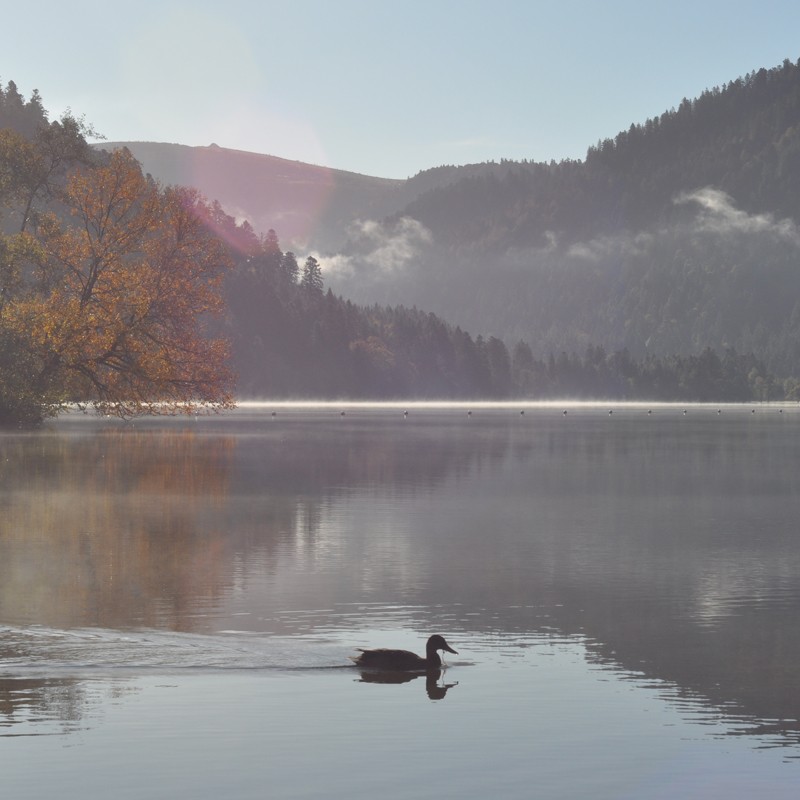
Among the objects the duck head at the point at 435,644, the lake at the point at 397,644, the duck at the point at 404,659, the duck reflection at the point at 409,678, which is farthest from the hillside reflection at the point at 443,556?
the duck reflection at the point at 409,678

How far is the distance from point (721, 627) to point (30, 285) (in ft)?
269

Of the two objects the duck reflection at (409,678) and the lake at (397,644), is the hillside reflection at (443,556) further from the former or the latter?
the duck reflection at (409,678)

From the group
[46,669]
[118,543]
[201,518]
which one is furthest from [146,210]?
[46,669]

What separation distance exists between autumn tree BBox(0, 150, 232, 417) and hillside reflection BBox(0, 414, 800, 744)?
22.7m

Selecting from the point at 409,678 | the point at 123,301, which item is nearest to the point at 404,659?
the point at 409,678

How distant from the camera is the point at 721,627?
23016 mm

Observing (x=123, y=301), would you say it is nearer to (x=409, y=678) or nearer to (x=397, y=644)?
(x=397, y=644)

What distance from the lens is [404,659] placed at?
19188mm

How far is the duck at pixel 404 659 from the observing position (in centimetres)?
1909

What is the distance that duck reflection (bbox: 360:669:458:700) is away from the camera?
18.3m

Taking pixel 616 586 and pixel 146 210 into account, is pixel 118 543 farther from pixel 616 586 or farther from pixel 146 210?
pixel 146 210

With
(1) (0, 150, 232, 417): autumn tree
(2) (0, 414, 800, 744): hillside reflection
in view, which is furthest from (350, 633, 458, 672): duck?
(1) (0, 150, 232, 417): autumn tree

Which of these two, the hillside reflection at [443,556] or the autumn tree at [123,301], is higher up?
the autumn tree at [123,301]

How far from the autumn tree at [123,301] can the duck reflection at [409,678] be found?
230 feet
